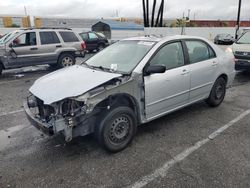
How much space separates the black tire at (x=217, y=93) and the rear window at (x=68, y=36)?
7.28 m

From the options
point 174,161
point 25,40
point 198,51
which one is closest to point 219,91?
point 198,51

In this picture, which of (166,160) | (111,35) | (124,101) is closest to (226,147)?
(166,160)

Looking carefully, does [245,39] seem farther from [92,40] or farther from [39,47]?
[92,40]

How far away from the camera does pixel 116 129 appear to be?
139 inches

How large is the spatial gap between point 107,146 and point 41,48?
7497 millimetres

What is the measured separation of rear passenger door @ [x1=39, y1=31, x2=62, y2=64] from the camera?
9805mm

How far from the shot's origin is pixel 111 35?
83.7 ft

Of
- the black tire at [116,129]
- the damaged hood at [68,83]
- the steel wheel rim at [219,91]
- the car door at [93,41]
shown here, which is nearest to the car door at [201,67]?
the steel wheel rim at [219,91]

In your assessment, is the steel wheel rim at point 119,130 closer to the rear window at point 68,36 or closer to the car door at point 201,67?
the car door at point 201,67

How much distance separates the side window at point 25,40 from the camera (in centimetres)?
918

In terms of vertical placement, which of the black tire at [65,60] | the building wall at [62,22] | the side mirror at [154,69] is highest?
the building wall at [62,22]

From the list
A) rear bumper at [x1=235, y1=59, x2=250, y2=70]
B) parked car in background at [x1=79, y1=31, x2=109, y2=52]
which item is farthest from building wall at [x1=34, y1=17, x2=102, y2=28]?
rear bumper at [x1=235, y1=59, x2=250, y2=70]

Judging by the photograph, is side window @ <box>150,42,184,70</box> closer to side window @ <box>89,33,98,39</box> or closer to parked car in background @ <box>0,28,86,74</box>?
parked car in background @ <box>0,28,86,74</box>

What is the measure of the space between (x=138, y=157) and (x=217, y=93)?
2836mm
